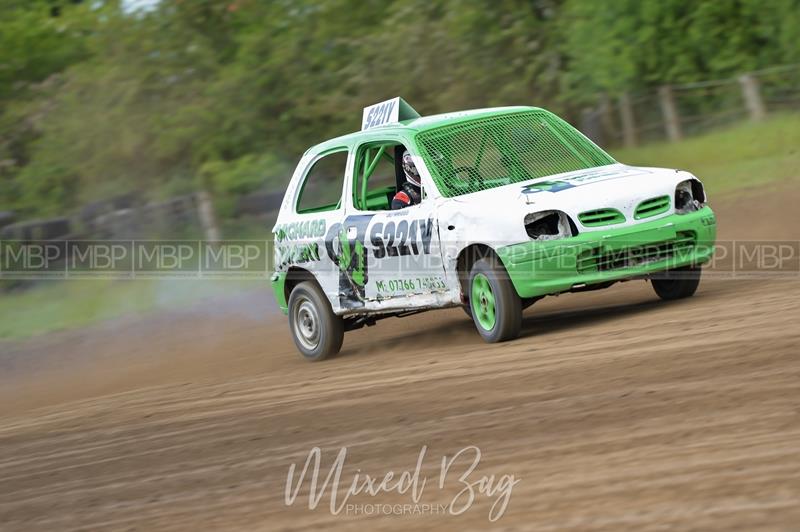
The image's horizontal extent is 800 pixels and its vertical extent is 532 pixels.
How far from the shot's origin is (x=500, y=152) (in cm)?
927

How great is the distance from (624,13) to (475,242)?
14.9 meters

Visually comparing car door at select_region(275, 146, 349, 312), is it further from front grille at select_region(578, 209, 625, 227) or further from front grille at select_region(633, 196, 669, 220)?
front grille at select_region(633, 196, 669, 220)

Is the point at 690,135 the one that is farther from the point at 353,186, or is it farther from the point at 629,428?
the point at 629,428

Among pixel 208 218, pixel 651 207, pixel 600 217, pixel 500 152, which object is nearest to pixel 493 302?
pixel 600 217

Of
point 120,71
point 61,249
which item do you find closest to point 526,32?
point 120,71

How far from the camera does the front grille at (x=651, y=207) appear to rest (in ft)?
27.4

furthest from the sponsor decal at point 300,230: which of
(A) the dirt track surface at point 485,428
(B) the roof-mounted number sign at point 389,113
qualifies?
(A) the dirt track surface at point 485,428

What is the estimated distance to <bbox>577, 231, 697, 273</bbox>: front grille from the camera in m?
8.24

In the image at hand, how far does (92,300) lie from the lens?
19125 mm

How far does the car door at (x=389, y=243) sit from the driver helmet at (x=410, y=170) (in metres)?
0.17

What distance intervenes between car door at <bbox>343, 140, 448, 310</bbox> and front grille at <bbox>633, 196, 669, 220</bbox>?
4.58ft

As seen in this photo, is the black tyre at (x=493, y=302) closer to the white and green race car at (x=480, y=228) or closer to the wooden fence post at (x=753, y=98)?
the white and green race car at (x=480, y=228)

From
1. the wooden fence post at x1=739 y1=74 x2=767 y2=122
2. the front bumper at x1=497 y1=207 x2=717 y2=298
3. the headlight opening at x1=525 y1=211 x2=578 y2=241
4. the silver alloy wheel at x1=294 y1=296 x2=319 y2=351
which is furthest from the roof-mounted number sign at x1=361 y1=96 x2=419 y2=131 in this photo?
the wooden fence post at x1=739 y1=74 x2=767 y2=122

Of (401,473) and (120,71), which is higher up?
(120,71)
